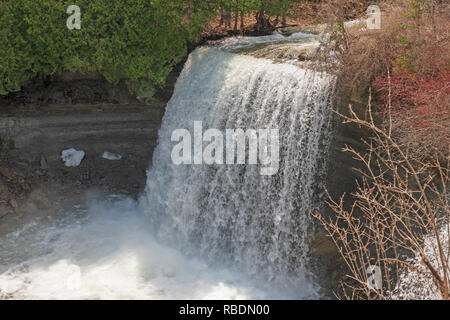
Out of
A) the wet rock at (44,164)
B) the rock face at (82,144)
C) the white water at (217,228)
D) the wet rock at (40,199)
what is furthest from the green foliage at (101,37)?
the wet rock at (40,199)

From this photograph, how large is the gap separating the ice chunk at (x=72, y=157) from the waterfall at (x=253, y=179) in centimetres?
307

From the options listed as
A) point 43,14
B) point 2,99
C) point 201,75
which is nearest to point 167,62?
point 201,75

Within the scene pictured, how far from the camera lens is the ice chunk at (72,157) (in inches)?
489

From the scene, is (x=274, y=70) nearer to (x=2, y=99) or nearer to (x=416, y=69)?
(x=416, y=69)

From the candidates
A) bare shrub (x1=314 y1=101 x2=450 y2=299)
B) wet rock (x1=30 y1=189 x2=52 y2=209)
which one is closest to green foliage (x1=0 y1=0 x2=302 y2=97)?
wet rock (x1=30 y1=189 x2=52 y2=209)

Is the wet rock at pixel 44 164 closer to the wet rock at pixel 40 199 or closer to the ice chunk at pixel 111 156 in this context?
the wet rock at pixel 40 199

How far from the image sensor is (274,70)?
29.3 ft

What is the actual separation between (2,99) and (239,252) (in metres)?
7.59

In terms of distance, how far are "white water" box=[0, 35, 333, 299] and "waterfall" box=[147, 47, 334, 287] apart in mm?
21

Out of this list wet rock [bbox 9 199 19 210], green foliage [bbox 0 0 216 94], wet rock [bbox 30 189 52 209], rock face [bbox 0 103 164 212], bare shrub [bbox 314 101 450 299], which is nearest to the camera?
bare shrub [bbox 314 101 450 299]

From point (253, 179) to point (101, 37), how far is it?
5796mm

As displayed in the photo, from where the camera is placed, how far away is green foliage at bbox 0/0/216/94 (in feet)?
35.8

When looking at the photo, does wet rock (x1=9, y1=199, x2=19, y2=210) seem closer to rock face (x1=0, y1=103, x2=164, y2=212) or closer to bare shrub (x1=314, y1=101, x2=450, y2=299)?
rock face (x1=0, y1=103, x2=164, y2=212)
